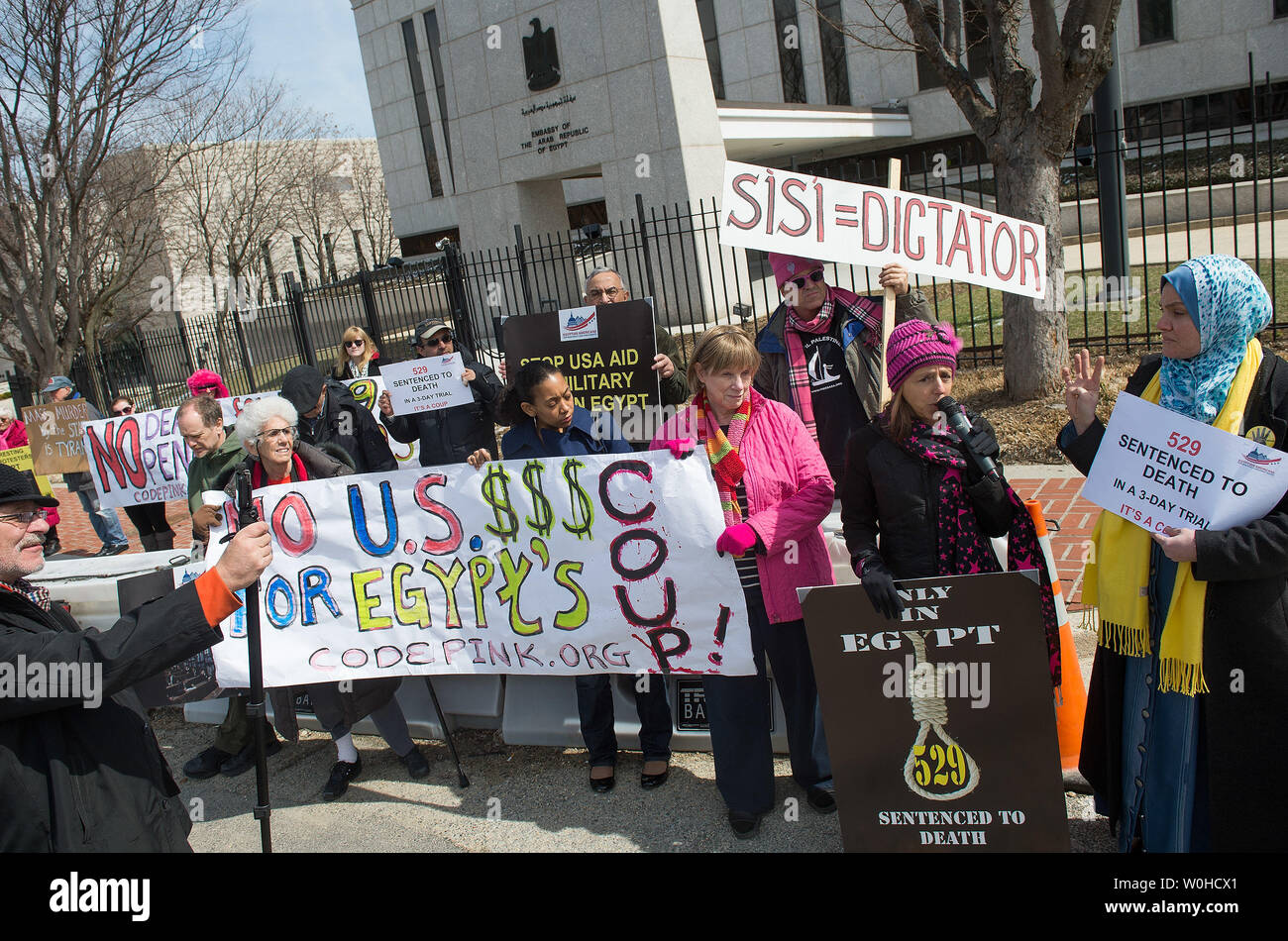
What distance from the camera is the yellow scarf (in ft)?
8.42

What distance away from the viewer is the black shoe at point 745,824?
3.67m

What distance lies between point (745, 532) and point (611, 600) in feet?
2.48

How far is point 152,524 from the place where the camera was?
8820mm

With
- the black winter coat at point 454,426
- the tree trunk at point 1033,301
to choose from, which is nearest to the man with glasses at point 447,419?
the black winter coat at point 454,426

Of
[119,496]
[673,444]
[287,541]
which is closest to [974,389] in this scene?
[673,444]

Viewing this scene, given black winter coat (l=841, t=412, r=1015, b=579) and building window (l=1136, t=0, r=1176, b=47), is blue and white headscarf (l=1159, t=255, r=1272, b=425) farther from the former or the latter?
building window (l=1136, t=0, r=1176, b=47)

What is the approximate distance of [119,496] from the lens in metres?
8.38

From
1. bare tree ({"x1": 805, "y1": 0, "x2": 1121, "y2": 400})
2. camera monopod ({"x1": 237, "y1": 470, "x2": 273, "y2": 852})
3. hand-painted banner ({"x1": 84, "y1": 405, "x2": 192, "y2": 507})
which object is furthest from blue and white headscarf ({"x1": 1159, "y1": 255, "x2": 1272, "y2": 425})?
hand-painted banner ({"x1": 84, "y1": 405, "x2": 192, "y2": 507})

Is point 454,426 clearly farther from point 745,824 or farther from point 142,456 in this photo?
point 142,456

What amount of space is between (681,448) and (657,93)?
13204 mm

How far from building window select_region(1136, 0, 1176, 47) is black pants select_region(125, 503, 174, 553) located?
94.0 ft

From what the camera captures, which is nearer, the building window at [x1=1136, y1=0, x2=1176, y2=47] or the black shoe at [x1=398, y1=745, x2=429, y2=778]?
the black shoe at [x1=398, y1=745, x2=429, y2=778]

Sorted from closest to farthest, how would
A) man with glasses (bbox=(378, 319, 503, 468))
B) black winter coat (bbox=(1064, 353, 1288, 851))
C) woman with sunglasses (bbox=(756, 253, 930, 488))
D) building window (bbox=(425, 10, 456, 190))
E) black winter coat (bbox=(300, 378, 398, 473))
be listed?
black winter coat (bbox=(1064, 353, 1288, 851))
woman with sunglasses (bbox=(756, 253, 930, 488))
black winter coat (bbox=(300, 378, 398, 473))
man with glasses (bbox=(378, 319, 503, 468))
building window (bbox=(425, 10, 456, 190))

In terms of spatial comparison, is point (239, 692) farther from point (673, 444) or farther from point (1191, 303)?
point (1191, 303)
